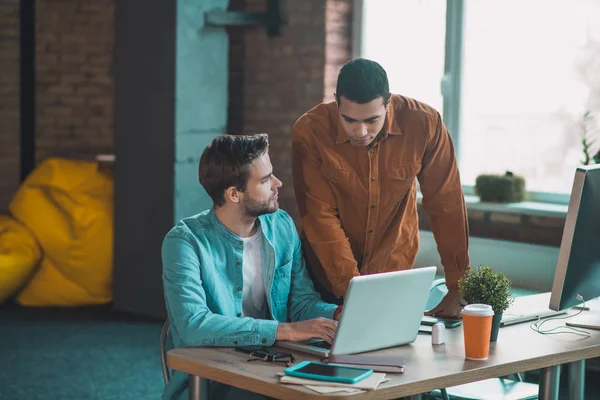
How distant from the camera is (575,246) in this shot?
103 inches

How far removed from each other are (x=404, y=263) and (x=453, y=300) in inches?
15.3

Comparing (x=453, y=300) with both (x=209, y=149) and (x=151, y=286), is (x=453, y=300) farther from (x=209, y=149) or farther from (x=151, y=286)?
(x=151, y=286)

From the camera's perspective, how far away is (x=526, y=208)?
5242 millimetres

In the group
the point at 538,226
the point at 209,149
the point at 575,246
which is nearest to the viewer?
the point at 575,246

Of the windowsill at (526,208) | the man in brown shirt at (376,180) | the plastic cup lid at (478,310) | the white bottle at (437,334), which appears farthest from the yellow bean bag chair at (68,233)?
the plastic cup lid at (478,310)

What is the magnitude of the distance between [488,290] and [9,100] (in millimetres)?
5946

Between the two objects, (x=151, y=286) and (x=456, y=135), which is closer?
(x=456, y=135)

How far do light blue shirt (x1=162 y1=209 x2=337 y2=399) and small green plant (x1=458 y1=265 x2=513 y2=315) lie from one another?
472 millimetres

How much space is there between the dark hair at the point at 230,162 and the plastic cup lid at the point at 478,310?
77 centimetres

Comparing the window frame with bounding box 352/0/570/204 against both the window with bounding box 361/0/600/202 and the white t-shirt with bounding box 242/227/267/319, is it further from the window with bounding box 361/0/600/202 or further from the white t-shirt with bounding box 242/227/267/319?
the white t-shirt with bounding box 242/227/267/319

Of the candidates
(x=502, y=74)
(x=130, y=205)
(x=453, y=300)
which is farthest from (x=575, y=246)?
(x=130, y=205)

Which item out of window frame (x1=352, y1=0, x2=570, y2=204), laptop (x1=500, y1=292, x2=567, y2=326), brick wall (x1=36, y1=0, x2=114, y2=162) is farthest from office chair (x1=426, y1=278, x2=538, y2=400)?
brick wall (x1=36, y1=0, x2=114, y2=162)

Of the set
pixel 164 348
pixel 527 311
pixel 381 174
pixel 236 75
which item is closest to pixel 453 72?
pixel 236 75

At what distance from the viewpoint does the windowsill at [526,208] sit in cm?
513
